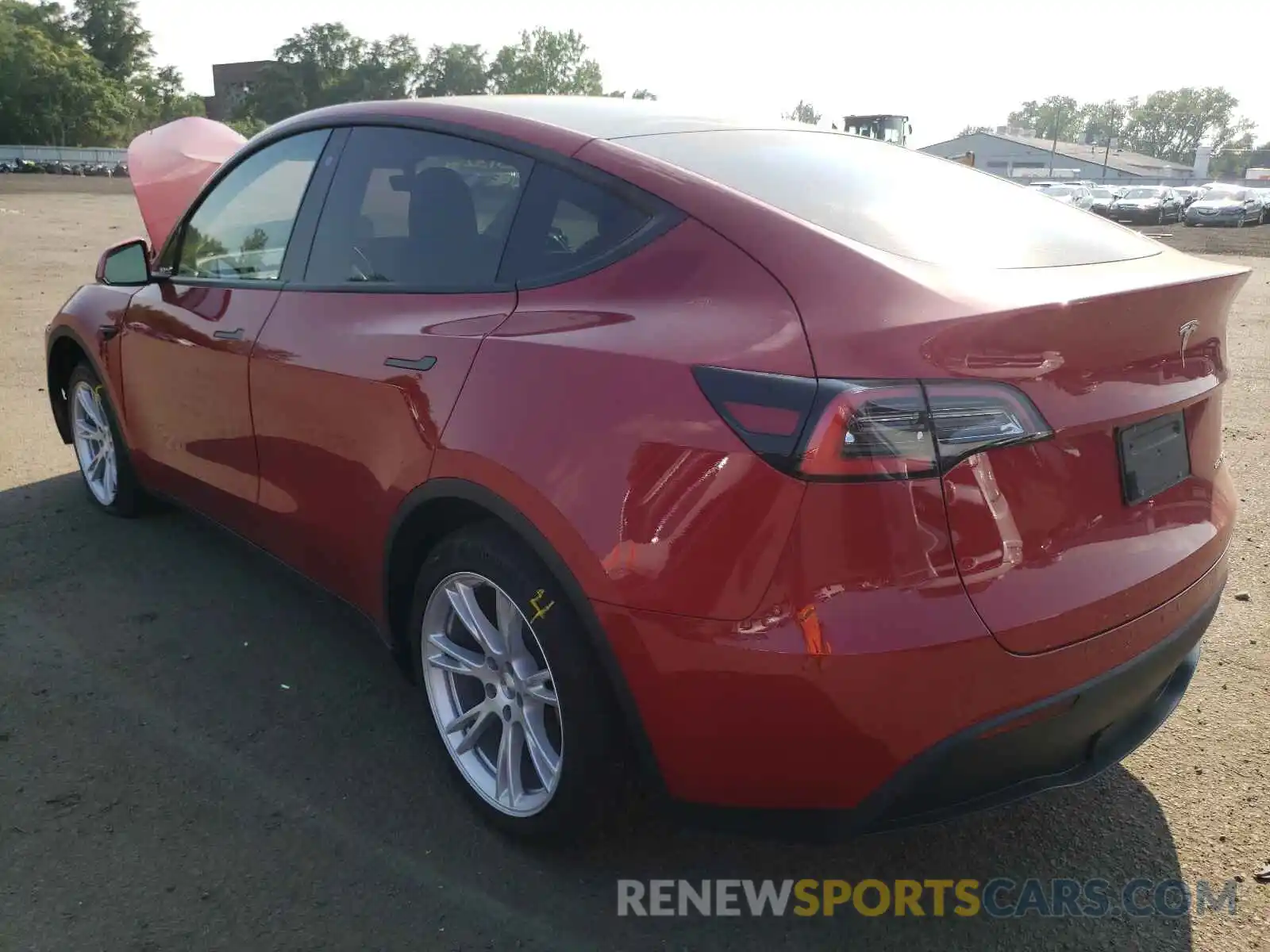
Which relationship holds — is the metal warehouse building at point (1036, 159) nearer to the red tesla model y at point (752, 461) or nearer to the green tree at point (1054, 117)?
the green tree at point (1054, 117)

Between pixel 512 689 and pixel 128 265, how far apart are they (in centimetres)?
268

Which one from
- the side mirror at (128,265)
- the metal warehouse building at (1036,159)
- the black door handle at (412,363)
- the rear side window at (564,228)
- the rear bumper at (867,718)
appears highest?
the metal warehouse building at (1036,159)

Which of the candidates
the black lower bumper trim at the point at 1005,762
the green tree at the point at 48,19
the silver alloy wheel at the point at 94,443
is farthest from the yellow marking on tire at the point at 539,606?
the green tree at the point at 48,19

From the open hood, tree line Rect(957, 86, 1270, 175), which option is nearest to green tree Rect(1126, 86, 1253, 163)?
tree line Rect(957, 86, 1270, 175)

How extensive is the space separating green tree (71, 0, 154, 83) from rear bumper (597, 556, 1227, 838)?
114 metres

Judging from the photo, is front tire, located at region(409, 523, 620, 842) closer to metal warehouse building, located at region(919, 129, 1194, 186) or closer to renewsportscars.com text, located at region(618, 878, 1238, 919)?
renewsportscars.com text, located at region(618, 878, 1238, 919)

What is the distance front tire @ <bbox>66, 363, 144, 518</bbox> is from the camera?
4.49 metres

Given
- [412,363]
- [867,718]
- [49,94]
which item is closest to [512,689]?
[412,363]

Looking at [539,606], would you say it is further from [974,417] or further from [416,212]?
[416,212]

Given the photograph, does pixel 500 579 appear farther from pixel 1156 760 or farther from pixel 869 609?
pixel 1156 760

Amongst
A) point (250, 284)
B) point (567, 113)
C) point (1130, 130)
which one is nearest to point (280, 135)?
point (250, 284)

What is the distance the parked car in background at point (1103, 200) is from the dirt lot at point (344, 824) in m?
36.8

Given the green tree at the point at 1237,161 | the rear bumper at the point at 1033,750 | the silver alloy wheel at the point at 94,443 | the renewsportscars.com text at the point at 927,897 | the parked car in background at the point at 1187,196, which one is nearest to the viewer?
the rear bumper at the point at 1033,750

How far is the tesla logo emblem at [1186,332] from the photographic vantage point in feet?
7.25
